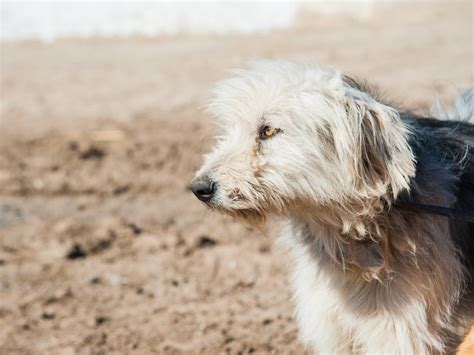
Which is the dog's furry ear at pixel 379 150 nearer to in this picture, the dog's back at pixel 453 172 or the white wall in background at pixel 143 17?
the dog's back at pixel 453 172

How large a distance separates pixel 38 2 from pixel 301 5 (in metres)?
6.30

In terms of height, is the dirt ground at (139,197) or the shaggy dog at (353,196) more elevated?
the shaggy dog at (353,196)

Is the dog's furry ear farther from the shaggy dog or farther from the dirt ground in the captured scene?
the dirt ground

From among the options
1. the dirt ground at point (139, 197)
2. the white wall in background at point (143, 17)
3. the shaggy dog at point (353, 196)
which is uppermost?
the shaggy dog at point (353, 196)

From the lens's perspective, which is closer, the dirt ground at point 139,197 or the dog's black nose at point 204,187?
the dog's black nose at point 204,187

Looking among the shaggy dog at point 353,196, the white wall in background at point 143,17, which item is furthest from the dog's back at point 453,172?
the white wall in background at point 143,17

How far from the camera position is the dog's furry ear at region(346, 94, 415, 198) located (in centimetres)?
395

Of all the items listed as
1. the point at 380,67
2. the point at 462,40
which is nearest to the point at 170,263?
the point at 380,67

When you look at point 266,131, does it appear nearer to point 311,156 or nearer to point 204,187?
point 311,156

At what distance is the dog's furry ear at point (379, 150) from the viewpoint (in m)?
3.95

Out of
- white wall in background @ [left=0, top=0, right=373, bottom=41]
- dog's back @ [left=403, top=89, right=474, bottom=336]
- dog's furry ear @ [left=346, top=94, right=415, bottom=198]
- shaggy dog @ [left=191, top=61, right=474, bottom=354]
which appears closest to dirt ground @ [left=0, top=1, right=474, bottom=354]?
shaggy dog @ [left=191, top=61, right=474, bottom=354]

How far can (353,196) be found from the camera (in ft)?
13.2

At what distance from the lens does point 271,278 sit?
653 centimetres

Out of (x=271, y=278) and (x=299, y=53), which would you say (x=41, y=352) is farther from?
(x=299, y=53)
